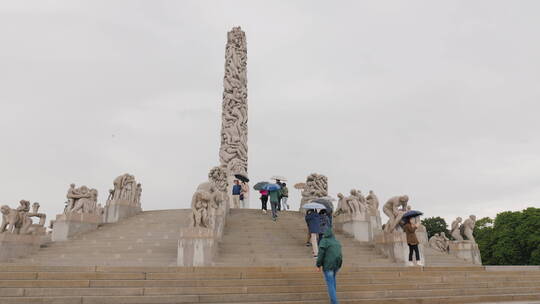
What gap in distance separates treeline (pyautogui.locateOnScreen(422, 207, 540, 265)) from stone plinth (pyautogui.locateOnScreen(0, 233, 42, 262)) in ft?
112

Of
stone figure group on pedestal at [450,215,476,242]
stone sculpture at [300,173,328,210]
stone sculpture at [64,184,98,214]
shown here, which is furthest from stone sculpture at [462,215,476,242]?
stone sculpture at [64,184,98,214]

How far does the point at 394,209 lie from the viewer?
12.3 m

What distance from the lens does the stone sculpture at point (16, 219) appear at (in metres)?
12.5

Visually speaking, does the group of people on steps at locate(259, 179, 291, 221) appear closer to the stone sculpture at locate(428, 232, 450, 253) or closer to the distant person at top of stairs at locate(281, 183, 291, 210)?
the distant person at top of stairs at locate(281, 183, 291, 210)

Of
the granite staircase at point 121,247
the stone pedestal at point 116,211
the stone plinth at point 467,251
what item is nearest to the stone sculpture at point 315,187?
the granite staircase at point 121,247

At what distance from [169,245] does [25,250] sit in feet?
15.2

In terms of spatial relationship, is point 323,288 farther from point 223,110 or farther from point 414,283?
point 223,110

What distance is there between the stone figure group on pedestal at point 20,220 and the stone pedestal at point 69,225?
2.63ft

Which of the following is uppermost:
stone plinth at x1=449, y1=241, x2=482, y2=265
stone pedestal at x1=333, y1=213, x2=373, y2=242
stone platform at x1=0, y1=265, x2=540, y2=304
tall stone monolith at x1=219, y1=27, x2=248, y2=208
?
tall stone monolith at x1=219, y1=27, x2=248, y2=208

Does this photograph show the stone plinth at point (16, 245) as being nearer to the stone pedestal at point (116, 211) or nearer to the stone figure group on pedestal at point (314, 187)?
the stone pedestal at point (116, 211)

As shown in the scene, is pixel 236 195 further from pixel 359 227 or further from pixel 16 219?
pixel 16 219

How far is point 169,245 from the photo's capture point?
12078 millimetres

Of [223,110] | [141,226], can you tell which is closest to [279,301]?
[141,226]

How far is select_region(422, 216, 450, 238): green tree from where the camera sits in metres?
46.6
